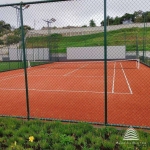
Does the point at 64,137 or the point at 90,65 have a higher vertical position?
the point at 64,137

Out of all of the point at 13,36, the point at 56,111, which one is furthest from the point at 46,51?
the point at 56,111

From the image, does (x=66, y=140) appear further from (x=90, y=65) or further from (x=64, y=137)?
(x=90, y=65)

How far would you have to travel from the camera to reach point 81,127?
5.12 meters

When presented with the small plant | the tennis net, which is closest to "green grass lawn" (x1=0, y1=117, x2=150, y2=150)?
the small plant

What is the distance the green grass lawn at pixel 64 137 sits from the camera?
422cm

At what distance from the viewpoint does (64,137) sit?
4562 mm

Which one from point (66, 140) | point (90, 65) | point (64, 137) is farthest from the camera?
point (90, 65)

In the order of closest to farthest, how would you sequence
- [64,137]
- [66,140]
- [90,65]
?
[66,140]
[64,137]
[90,65]

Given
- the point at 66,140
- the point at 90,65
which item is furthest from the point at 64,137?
the point at 90,65

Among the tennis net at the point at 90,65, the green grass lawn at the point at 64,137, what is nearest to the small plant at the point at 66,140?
the green grass lawn at the point at 64,137

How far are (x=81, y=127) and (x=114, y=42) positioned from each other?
121 ft

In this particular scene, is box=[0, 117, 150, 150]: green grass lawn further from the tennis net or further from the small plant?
the tennis net

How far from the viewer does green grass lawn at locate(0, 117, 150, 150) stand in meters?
4.22

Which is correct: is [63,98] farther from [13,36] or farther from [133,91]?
[13,36]
